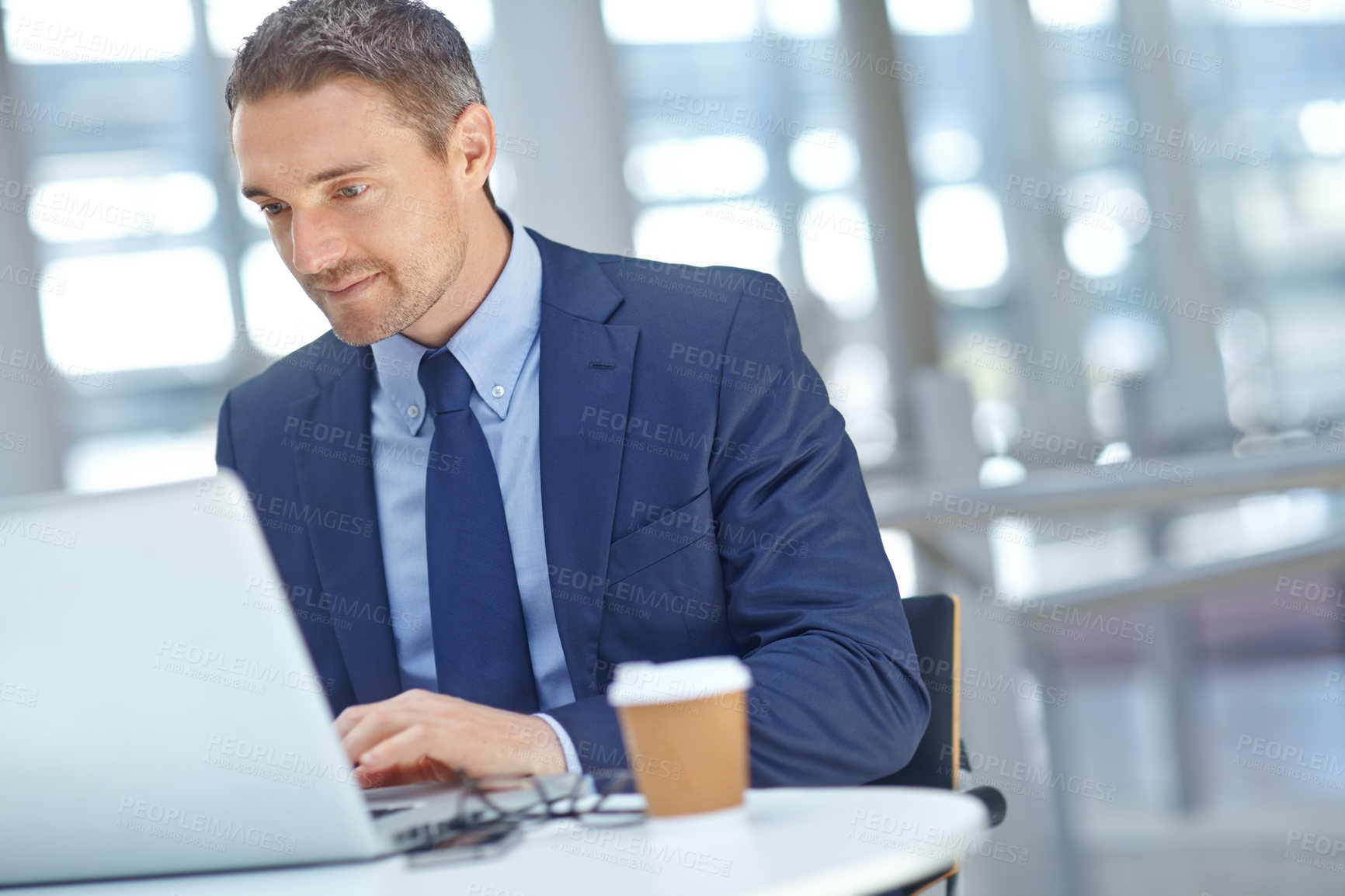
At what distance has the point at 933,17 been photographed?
599cm

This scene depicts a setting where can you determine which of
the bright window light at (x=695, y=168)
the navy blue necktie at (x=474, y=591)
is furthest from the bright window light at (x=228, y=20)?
the navy blue necktie at (x=474, y=591)

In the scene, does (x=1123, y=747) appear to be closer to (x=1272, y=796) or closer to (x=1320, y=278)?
(x=1272, y=796)

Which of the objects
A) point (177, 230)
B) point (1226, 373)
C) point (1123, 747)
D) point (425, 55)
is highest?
point (177, 230)

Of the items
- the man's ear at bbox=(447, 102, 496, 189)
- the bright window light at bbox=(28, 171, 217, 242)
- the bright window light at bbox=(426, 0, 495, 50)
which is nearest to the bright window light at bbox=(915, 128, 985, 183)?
the bright window light at bbox=(426, 0, 495, 50)

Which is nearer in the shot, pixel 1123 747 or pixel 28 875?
pixel 28 875

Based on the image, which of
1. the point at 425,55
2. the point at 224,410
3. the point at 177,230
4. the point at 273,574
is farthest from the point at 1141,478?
the point at 177,230

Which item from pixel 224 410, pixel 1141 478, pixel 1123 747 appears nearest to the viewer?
pixel 224 410

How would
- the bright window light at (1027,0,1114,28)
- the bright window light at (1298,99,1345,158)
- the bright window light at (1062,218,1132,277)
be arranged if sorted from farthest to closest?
the bright window light at (1027,0,1114,28), the bright window light at (1062,218,1132,277), the bright window light at (1298,99,1345,158)

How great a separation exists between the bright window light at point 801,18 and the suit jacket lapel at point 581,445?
4.41 metres

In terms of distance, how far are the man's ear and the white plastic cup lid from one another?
0.88 meters

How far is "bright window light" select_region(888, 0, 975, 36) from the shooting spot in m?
5.93

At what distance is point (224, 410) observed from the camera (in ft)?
5.06

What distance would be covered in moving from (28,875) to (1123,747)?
12.2 feet

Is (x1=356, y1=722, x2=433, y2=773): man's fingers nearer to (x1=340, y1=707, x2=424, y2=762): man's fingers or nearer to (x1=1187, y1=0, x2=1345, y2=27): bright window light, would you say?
(x1=340, y1=707, x2=424, y2=762): man's fingers
